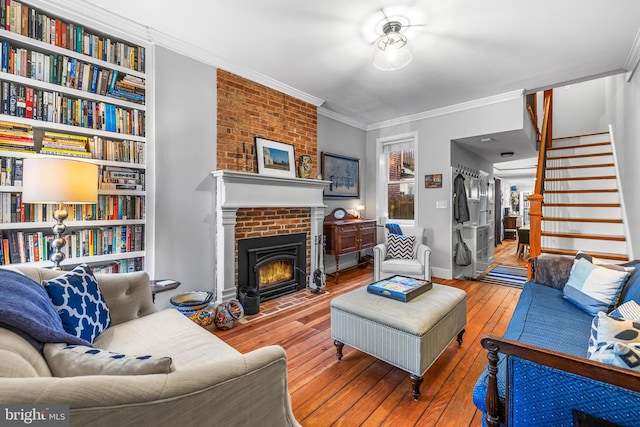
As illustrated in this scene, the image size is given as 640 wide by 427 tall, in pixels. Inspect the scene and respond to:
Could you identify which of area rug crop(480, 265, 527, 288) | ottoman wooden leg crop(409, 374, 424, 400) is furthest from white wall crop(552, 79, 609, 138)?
ottoman wooden leg crop(409, 374, 424, 400)

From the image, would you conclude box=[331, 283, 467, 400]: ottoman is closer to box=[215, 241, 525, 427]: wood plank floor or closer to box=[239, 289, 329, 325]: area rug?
box=[215, 241, 525, 427]: wood plank floor

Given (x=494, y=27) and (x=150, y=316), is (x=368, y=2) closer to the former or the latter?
(x=494, y=27)

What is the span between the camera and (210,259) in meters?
2.95

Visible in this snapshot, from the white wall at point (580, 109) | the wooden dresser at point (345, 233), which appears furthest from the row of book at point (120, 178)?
the white wall at point (580, 109)

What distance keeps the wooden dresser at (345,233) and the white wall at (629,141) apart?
9.75 feet

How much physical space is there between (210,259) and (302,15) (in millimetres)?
2411

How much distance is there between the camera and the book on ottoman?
2.00 meters

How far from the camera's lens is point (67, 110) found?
2.14m

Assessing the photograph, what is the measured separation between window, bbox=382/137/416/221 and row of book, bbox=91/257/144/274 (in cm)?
390

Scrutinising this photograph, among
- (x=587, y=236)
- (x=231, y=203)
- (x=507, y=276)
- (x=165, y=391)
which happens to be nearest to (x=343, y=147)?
(x=231, y=203)

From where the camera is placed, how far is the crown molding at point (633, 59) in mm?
2556

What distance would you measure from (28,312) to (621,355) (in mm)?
1939

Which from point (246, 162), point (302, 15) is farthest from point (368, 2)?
point (246, 162)

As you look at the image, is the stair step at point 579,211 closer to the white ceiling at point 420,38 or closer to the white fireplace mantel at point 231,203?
the white ceiling at point 420,38
